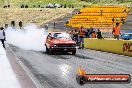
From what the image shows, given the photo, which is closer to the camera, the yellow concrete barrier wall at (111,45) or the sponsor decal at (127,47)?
the sponsor decal at (127,47)

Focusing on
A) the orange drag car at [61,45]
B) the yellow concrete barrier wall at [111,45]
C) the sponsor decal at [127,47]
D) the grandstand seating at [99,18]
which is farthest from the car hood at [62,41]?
the grandstand seating at [99,18]

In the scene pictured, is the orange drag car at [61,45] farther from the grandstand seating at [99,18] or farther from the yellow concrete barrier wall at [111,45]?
the grandstand seating at [99,18]

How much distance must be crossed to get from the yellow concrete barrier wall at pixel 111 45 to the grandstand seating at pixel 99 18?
24211 mm

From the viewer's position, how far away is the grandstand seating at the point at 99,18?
62.7 metres

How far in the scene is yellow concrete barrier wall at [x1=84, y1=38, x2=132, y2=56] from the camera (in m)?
25.4

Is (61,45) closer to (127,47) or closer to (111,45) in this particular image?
(111,45)

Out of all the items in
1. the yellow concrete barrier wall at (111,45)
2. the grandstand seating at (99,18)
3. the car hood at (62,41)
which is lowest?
the grandstand seating at (99,18)

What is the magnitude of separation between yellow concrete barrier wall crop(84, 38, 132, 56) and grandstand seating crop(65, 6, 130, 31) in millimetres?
24211

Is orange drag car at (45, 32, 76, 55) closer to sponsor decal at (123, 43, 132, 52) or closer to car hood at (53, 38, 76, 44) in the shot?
car hood at (53, 38, 76, 44)

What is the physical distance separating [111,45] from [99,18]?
39.3 metres

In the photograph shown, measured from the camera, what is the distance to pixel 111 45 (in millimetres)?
28891

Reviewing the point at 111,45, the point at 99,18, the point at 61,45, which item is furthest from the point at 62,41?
the point at 99,18

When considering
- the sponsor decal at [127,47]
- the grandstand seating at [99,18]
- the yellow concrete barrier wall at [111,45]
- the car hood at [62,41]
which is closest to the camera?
the sponsor decal at [127,47]

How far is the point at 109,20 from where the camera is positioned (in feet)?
216
